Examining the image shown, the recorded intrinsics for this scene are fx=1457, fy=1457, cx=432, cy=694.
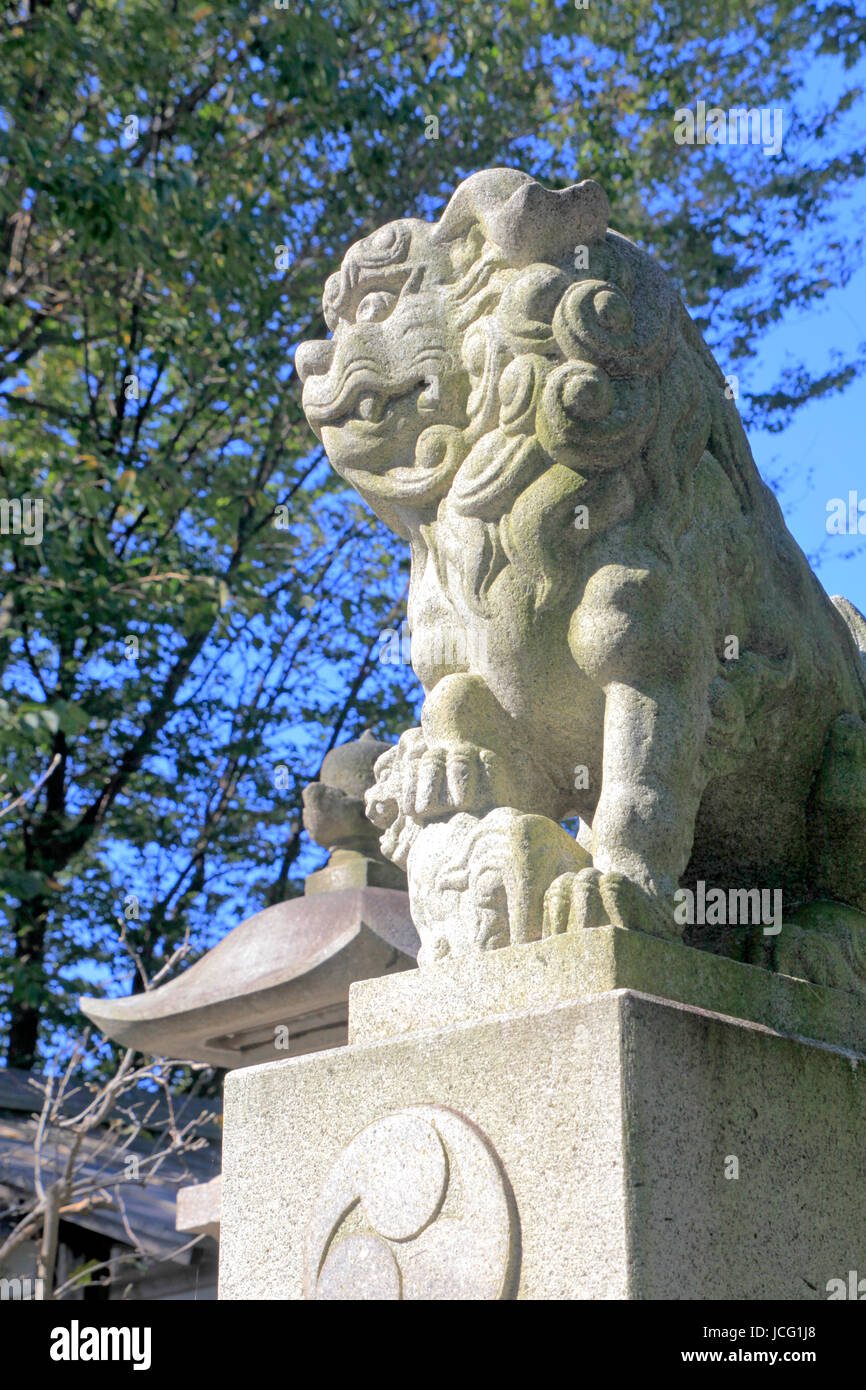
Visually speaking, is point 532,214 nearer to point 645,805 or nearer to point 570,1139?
point 645,805

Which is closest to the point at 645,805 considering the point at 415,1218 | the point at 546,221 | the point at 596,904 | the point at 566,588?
the point at 596,904

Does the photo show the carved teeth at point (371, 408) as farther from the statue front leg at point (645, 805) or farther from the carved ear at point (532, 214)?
the statue front leg at point (645, 805)

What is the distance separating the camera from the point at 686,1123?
2373 mm

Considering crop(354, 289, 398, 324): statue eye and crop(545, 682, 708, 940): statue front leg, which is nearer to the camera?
crop(545, 682, 708, 940): statue front leg

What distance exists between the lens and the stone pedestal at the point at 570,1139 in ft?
7.56

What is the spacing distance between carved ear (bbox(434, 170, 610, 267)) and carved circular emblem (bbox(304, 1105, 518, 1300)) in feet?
5.32

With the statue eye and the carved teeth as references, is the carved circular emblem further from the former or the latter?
the statue eye

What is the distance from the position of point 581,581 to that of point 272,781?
961 centimetres

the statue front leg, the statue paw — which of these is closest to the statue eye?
the statue front leg

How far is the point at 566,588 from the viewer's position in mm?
2787

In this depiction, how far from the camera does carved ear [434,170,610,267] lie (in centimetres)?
278

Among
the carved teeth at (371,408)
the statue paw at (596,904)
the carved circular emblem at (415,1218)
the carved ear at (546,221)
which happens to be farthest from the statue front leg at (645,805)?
the carved ear at (546,221)

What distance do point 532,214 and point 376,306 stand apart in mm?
372
